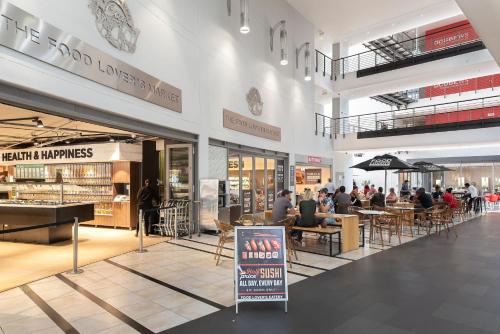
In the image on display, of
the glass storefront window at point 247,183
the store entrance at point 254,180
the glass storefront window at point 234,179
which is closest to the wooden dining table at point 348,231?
Answer: the glass storefront window at point 234,179

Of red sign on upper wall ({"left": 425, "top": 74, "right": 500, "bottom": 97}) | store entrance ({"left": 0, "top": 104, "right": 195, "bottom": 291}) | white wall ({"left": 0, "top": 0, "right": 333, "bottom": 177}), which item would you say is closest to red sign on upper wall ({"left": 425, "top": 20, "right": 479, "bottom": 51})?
red sign on upper wall ({"left": 425, "top": 74, "right": 500, "bottom": 97})

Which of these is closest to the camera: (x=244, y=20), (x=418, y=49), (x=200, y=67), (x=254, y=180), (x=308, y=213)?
(x=308, y=213)

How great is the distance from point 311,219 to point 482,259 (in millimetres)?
3145

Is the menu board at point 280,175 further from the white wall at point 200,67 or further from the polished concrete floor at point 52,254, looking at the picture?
the polished concrete floor at point 52,254

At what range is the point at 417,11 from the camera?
14.4 metres

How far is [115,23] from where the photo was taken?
6414 mm

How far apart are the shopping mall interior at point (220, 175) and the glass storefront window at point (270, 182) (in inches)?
2.9

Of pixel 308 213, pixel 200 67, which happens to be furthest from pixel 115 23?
pixel 308 213

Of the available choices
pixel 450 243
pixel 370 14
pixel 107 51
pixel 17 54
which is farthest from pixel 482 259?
pixel 370 14

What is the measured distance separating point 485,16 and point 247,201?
8181mm

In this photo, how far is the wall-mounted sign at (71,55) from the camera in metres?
4.62

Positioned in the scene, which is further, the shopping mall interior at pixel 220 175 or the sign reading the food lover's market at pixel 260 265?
the shopping mall interior at pixel 220 175

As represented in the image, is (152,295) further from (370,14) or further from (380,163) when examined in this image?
(370,14)

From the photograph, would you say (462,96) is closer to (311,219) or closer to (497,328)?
(311,219)
